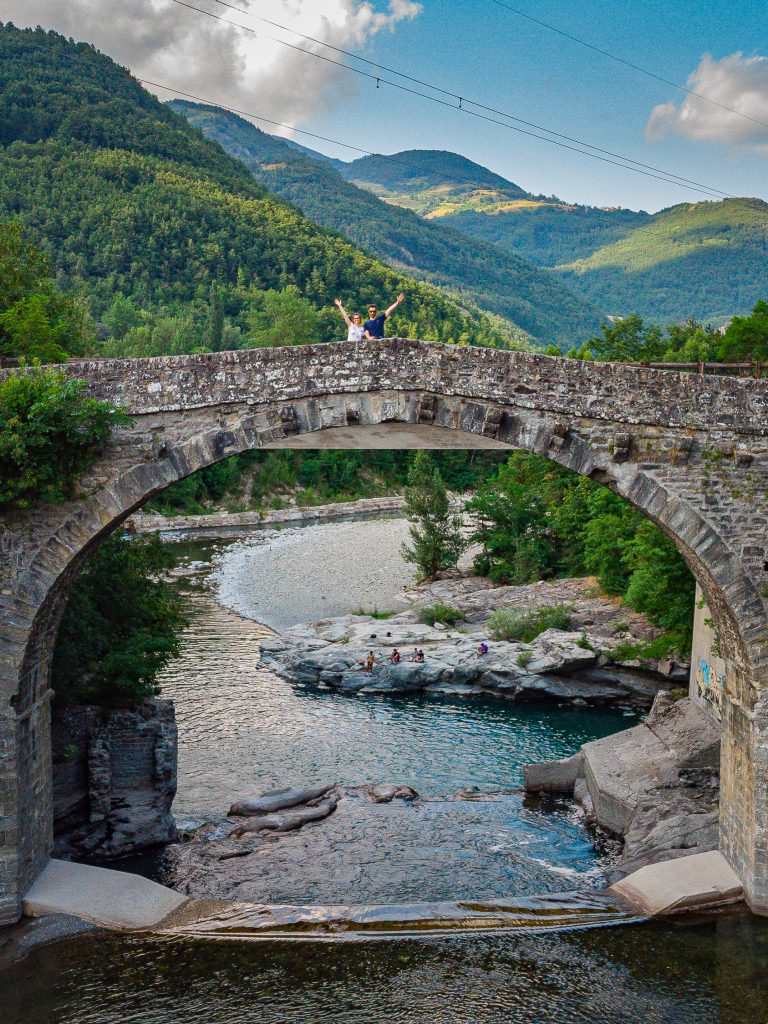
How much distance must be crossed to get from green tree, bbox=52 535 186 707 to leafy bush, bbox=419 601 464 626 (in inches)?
528

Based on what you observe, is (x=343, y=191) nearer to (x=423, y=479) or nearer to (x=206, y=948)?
(x=423, y=479)

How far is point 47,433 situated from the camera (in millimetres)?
9977

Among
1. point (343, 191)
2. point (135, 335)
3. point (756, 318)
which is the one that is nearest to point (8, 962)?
point (756, 318)

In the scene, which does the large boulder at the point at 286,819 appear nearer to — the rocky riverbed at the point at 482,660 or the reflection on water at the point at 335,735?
the reflection on water at the point at 335,735

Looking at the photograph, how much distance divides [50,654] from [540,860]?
7.34 m

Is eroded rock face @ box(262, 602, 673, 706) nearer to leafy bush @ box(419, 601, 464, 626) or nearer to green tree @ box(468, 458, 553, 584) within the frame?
leafy bush @ box(419, 601, 464, 626)

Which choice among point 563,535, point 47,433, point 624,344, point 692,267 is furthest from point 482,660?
point 692,267

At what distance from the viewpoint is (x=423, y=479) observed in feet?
115

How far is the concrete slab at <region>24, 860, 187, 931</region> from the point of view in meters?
10.4

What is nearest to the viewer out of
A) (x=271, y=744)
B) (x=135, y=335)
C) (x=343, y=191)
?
(x=271, y=744)

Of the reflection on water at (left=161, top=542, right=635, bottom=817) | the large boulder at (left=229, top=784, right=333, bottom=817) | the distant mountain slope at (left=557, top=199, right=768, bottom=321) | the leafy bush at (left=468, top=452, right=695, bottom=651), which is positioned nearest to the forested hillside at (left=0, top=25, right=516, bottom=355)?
the leafy bush at (left=468, top=452, right=695, bottom=651)

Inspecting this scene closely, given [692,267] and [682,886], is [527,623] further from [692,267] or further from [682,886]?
[692,267]

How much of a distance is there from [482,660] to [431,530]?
39.5 ft

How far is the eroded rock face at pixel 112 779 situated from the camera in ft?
43.1
